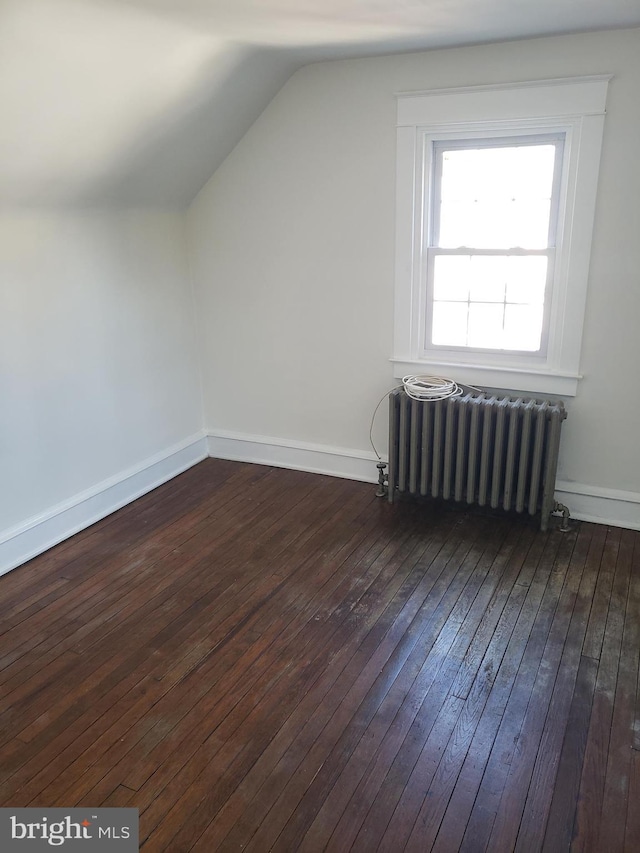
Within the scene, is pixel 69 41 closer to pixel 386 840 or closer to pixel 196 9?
pixel 196 9

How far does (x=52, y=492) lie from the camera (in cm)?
366

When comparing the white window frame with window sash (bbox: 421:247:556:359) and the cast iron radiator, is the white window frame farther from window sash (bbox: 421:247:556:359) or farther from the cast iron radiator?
the cast iron radiator

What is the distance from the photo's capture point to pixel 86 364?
3811mm

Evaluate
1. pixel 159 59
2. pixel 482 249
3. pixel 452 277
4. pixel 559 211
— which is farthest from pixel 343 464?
pixel 159 59

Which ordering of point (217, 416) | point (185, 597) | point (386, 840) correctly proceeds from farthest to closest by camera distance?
point (217, 416) < point (185, 597) < point (386, 840)

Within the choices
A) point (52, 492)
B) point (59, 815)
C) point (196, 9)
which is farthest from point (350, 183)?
point (59, 815)

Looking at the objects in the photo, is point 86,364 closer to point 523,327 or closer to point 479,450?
point 479,450

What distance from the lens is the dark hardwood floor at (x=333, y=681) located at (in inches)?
82.2

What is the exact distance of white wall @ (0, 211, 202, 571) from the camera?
11.1 feet

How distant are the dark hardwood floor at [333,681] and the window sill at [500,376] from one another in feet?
2.64

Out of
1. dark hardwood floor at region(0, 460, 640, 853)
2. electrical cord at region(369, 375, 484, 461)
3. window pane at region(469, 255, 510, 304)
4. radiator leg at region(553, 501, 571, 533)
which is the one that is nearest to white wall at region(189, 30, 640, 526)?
radiator leg at region(553, 501, 571, 533)

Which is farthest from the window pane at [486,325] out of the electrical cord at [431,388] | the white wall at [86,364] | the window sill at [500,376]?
the white wall at [86,364]

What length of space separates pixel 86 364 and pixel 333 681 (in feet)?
7.67

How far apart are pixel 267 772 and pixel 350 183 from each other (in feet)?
10.5
